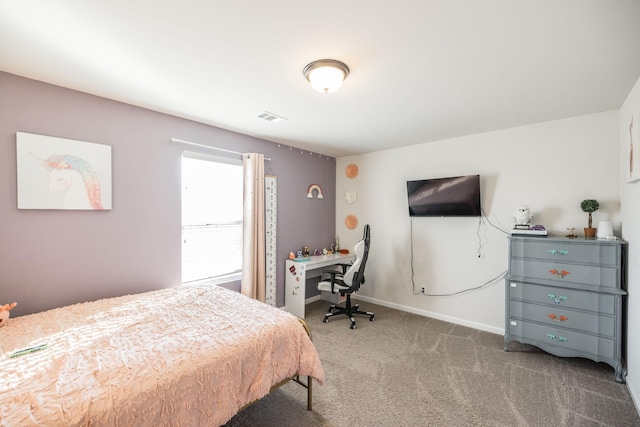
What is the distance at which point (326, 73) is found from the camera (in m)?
1.89

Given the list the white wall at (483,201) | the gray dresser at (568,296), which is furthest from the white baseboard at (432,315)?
the gray dresser at (568,296)

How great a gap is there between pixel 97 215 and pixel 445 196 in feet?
12.7

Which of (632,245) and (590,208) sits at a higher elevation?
(590,208)

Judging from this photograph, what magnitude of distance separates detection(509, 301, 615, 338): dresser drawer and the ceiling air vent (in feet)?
10.4

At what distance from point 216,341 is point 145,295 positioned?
133 centimetres

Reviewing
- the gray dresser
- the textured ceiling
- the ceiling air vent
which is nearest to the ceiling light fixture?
the textured ceiling

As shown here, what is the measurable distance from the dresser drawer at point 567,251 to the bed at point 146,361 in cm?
241

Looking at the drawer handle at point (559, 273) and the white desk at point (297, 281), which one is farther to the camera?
the white desk at point (297, 281)

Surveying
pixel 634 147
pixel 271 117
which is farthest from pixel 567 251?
pixel 271 117

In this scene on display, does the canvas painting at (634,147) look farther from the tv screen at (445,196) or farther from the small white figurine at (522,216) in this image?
the tv screen at (445,196)

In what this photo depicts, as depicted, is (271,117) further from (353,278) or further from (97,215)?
(353,278)

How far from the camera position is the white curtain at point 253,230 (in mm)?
3504

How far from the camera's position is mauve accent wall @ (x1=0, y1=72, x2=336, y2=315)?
210 cm

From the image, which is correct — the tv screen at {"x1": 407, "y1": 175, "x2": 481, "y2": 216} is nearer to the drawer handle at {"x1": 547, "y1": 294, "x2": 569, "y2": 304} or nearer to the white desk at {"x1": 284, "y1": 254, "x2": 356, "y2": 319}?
the drawer handle at {"x1": 547, "y1": 294, "x2": 569, "y2": 304}
